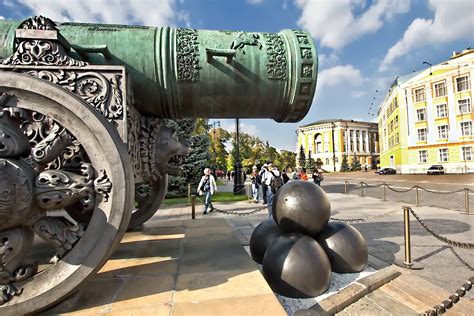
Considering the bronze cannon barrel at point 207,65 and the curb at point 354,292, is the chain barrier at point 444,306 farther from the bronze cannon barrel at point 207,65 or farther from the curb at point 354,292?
the bronze cannon barrel at point 207,65

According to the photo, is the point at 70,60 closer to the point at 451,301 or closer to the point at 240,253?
the point at 240,253

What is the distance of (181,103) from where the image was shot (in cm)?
280

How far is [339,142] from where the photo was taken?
74625 millimetres

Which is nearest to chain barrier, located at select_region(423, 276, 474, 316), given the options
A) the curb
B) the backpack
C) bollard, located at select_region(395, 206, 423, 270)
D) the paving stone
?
the curb

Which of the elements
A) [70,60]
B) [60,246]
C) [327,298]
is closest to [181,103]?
[70,60]

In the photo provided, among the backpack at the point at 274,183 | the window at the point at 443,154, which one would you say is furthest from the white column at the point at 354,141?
the backpack at the point at 274,183

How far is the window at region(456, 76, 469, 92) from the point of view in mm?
33938

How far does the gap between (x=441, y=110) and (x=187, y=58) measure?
44.3 m

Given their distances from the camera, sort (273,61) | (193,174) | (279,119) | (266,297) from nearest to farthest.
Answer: (266,297)
(273,61)
(279,119)
(193,174)

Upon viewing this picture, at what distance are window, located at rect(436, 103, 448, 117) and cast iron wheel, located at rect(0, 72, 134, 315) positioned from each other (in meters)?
45.0

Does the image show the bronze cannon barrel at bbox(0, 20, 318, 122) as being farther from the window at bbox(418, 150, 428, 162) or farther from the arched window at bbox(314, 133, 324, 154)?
the arched window at bbox(314, 133, 324, 154)

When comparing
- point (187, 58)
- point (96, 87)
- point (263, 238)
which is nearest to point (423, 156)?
point (263, 238)

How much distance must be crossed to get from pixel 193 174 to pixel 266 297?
44.8 ft

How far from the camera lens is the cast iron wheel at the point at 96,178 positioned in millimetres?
1799
